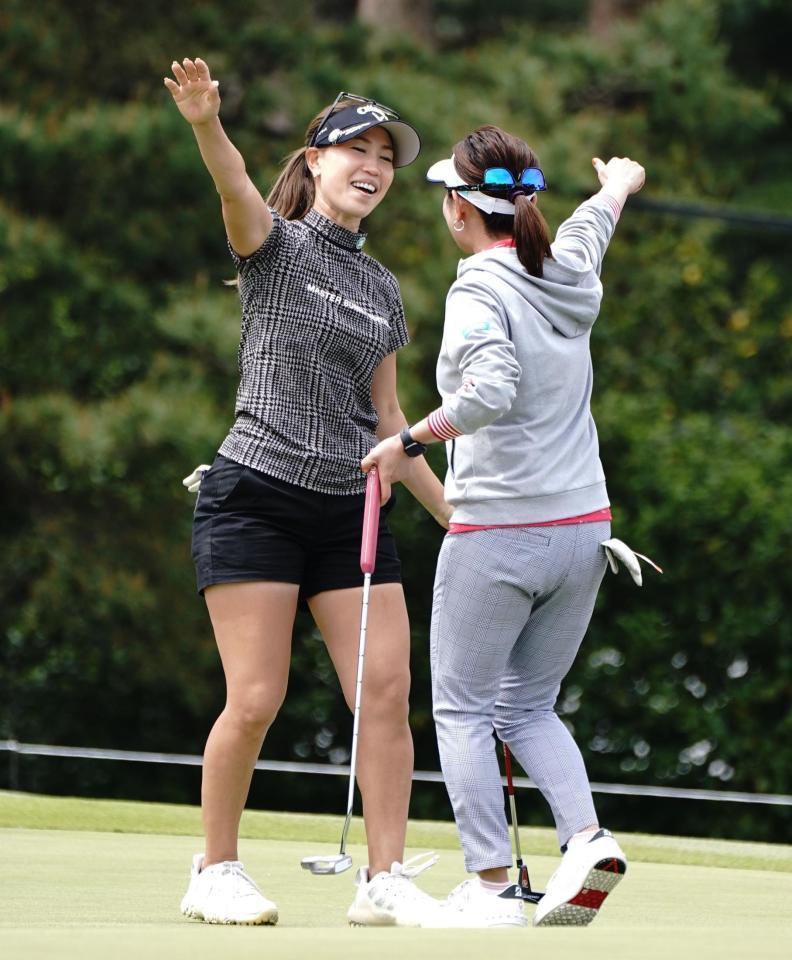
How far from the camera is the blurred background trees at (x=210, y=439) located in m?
9.92

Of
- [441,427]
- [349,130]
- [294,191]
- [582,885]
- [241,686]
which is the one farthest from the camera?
[294,191]

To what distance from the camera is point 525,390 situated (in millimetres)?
3799

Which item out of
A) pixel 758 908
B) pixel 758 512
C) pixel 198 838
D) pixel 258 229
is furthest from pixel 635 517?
pixel 258 229

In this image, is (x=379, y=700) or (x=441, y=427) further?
(x=379, y=700)

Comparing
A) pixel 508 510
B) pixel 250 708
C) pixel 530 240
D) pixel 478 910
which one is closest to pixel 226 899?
pixel 250 708

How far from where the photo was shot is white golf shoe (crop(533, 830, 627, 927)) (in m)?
3.61

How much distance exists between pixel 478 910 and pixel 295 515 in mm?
896

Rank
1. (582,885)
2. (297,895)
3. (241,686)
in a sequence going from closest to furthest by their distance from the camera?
(582,885) < (241,686) < (297,895)

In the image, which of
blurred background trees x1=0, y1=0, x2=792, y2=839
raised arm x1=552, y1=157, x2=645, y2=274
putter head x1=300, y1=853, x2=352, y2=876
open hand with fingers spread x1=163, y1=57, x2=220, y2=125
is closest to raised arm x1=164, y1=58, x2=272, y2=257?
open hand with fingers spread x1=163, y1=57, x2=220, y2=125

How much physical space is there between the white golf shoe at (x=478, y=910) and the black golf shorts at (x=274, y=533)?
69 centimetres

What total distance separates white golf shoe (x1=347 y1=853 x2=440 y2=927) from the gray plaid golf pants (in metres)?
0.13

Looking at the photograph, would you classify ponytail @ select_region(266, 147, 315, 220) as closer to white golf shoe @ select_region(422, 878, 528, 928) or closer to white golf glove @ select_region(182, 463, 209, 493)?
white golf glove @ select_region(182, 463, 209, 493)

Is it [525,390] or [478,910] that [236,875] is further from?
[525,390]

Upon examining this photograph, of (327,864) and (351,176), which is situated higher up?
(351,176)
